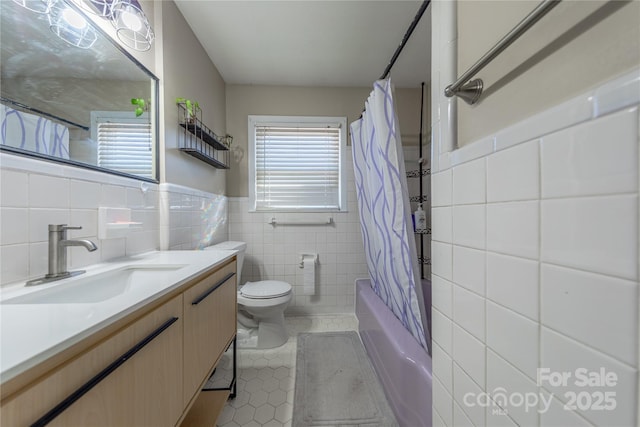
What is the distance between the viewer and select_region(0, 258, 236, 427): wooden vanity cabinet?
1.20ft

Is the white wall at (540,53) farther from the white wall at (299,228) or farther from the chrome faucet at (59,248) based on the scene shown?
the white wall at (299,228)

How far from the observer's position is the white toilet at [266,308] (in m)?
1.64

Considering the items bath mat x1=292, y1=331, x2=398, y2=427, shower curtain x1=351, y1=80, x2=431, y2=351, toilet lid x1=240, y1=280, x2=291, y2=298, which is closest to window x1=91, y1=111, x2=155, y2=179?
toilet lid x1=240, y1=280, x2=291, y2=298

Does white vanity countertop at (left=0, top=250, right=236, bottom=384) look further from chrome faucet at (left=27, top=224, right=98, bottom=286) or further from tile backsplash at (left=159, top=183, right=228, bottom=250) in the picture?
tile backsplash at (left=159, top=183, right=228, bottom=250)

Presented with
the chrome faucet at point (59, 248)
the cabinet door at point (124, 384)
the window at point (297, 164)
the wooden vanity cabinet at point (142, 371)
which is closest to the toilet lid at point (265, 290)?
the wooden vanity cabinet at point (142, 371)

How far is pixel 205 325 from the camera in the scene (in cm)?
89

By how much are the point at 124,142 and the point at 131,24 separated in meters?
0.55

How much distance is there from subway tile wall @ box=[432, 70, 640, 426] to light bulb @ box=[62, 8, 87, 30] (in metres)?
1.44

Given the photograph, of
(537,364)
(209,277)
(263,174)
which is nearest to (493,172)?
(537,364)

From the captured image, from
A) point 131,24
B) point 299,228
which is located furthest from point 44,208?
point 299,228

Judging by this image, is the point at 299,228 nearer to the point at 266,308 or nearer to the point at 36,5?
the point at 266,308

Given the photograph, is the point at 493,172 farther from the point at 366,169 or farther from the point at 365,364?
the point at 365,364

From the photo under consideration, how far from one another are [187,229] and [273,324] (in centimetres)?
95

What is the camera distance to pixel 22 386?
1.09 feet
